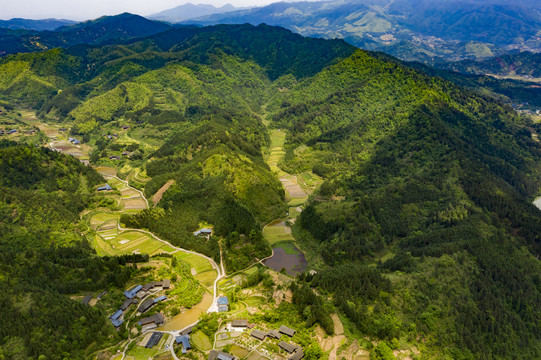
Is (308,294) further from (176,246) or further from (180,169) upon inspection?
(180,169)

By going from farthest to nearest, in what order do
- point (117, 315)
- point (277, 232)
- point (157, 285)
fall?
point (277, 232) → point (157, 285) → point (117, 315)

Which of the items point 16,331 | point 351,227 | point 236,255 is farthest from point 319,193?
point 16,331

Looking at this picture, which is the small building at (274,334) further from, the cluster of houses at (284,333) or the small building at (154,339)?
the small building at (154,339)

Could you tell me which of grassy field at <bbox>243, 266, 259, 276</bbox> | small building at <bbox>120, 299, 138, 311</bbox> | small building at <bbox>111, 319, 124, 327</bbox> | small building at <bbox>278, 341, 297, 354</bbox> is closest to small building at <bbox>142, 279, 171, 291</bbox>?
small building at <bbox>120, 299, 138, 311</bbox>

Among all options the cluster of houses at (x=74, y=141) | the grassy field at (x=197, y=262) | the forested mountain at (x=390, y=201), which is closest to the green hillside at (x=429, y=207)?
the forested mountain at (x=390, y=201)

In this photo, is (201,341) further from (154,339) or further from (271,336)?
(271,336)

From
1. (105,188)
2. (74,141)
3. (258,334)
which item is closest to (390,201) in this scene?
(258,334)

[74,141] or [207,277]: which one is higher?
[74,141]
